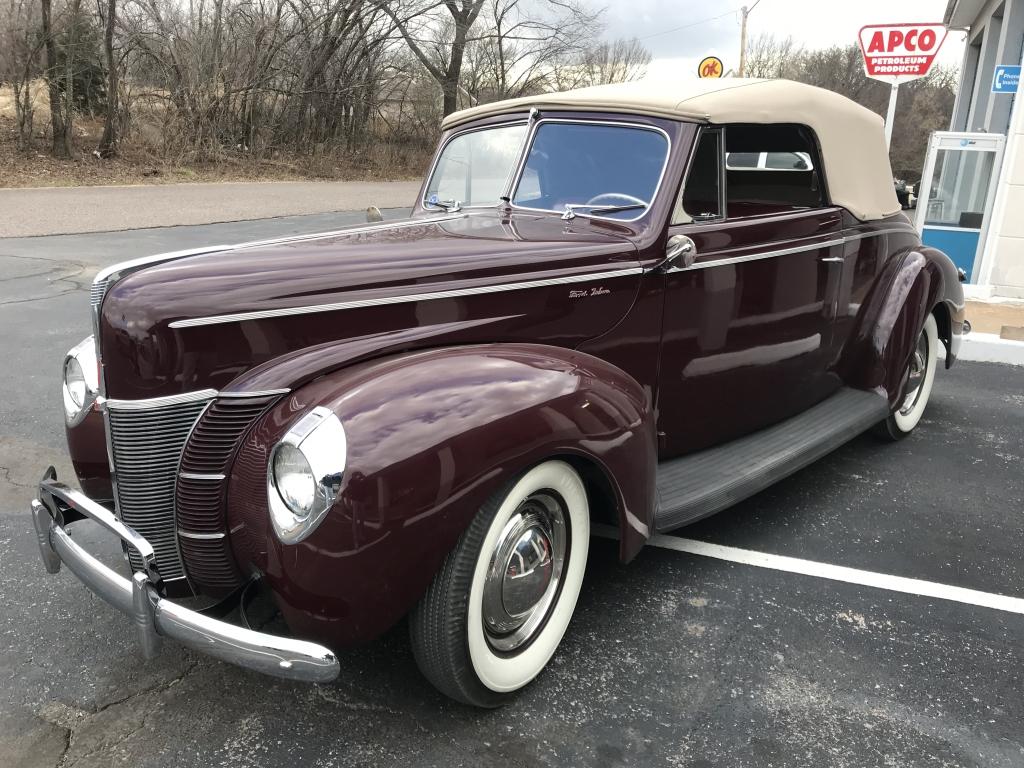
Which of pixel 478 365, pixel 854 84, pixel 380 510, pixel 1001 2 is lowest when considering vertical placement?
pixel 380 510

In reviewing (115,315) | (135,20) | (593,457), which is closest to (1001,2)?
(593,457)

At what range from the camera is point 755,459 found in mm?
3215

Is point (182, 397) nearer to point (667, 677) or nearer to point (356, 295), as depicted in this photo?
point (356, 295)

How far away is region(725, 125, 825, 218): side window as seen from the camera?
3312 millimetres

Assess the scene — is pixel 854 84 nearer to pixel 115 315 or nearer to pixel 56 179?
pixel 56 179

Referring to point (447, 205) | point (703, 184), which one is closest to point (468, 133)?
point (447, 205)

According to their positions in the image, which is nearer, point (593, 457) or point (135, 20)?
point (593, 457)

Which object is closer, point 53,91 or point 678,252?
point 678,252

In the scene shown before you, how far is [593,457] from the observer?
2250 millimetres

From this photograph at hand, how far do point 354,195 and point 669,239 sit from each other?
17.7 m

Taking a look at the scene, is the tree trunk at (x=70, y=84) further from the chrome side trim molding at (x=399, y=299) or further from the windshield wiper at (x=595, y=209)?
the chrome side trim molding at (x=399, y=299)

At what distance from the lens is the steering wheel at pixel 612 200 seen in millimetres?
2969

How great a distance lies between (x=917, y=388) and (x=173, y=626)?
426 centimetres

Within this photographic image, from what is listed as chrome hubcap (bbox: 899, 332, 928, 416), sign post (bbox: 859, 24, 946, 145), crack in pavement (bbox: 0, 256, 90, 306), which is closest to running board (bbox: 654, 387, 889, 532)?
chrome hubcap (bbox: 899, 332, 928, 416)
